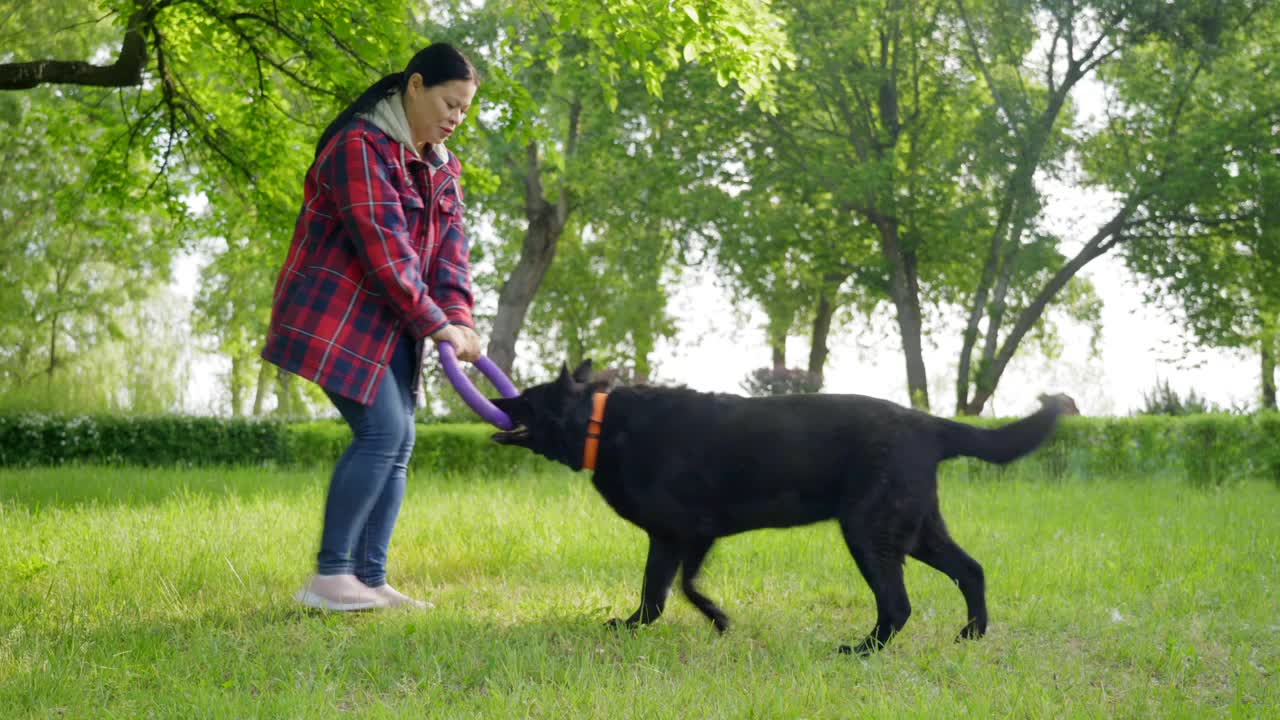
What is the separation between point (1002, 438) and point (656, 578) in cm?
141

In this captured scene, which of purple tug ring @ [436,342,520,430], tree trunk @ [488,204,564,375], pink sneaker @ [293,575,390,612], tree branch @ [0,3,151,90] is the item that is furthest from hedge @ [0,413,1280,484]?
tree trunk @ [488,204,564,375]

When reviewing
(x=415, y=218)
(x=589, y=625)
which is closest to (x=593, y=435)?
(x=589, y=625)

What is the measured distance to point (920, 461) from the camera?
12.5 feet

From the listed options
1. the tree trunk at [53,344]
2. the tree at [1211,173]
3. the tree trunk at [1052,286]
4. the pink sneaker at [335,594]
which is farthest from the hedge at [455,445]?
the tree at [1211,173]

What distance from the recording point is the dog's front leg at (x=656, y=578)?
3959 millimetres

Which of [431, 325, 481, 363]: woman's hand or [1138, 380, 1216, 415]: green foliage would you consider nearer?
[431, 325, 481, 363]: woman's hand

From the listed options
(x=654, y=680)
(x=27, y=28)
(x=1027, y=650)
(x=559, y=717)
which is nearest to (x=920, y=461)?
(x=1027, y=650)

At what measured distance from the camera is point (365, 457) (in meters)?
4.09

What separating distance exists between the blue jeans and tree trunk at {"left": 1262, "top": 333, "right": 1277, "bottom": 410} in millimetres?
23651

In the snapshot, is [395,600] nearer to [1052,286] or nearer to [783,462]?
[783,462]

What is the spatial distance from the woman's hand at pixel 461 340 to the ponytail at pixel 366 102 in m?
0.88

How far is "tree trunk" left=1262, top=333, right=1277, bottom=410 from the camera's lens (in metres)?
23.8

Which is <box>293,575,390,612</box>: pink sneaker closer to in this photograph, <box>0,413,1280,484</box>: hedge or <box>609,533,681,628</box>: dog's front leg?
<box>609,533,681,628</box>: dog's front leg

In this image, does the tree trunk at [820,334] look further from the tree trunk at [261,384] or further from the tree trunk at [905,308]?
the tree trunk at [261,384]
